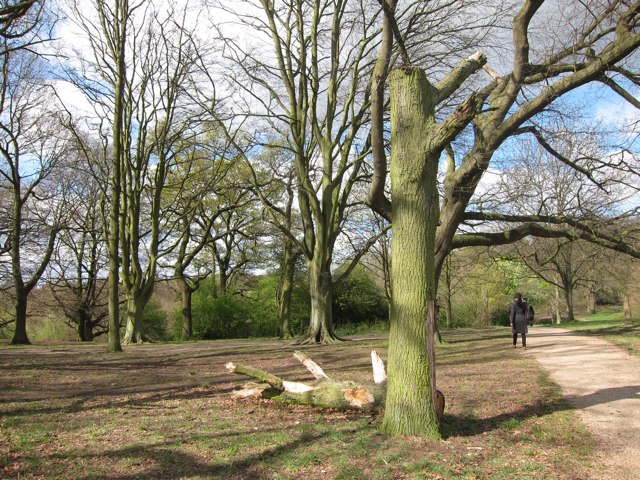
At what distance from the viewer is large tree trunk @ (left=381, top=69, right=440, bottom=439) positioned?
17.1 feet

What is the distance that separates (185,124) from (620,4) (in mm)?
13847

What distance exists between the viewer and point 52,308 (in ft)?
97.6

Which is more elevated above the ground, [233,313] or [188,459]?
[233,313]

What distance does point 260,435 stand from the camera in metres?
5.38

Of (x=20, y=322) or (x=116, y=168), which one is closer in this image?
(x=116, y=168)

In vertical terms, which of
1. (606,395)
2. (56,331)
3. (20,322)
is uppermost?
(20,322)

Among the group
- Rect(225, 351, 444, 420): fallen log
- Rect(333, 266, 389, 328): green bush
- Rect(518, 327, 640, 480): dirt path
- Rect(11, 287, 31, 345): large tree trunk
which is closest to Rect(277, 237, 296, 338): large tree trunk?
Rect(333, 266, 389, 328): green bush

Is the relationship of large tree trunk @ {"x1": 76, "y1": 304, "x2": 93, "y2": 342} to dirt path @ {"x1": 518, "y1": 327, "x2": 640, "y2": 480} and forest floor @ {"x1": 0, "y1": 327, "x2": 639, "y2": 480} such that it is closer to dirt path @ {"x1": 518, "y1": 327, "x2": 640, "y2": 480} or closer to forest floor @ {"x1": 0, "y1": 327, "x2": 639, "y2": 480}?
forest floor @ {"x1": 0, "y1": 327, "x2": 639, "y2": 480}

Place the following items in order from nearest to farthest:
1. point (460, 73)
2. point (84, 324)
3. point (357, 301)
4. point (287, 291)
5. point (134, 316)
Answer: point (460, 73), point (134, 316), point (287, 291), point (84, 324), point (357, 301)

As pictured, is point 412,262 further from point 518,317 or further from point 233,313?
point 233,313

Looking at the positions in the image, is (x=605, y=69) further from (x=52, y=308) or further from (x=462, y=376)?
(x=52, y=308)

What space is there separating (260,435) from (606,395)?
205 inches

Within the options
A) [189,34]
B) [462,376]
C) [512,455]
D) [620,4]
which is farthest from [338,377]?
[189,34]

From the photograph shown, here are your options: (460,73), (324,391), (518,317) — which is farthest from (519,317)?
(460,73)
